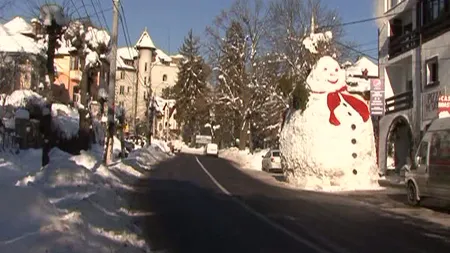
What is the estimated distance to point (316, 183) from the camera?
2420 centimetres

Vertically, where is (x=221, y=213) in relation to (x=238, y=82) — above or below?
below

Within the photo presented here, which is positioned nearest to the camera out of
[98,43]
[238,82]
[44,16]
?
[44,16]

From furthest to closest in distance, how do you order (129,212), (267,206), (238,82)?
(238,82), (267,206), (129,212)

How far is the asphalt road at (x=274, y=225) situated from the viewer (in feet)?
34.4

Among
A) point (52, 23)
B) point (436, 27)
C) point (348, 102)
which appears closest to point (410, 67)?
point (436, 27)

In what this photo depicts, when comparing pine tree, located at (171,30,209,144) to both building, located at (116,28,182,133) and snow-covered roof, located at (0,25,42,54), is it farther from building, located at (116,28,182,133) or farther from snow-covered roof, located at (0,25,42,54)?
snow-covered roof, located at (0,25,42,54)

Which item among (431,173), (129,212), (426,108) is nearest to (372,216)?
(431,173)

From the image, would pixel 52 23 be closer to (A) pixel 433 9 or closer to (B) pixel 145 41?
(A) pixel 433 9

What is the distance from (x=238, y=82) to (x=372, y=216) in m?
48.8

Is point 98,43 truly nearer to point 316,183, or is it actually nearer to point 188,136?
point 316,183

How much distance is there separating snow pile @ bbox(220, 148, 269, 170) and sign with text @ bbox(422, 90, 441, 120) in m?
18.3

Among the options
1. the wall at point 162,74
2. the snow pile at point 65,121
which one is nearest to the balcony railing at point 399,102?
the snow pile at point 65,121

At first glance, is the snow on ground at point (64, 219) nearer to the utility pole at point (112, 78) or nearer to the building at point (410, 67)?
the utility pole at point (112, 78)

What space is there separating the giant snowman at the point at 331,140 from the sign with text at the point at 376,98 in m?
7.37
